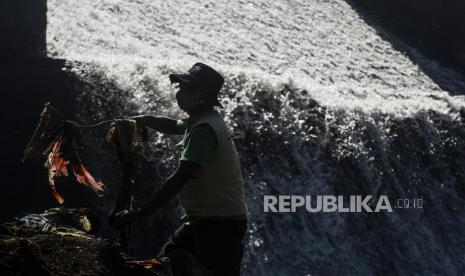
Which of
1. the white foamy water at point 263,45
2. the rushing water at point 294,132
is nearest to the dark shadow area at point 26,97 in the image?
the rushing water at point 294,132

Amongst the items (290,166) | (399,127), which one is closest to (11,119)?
(290,166)

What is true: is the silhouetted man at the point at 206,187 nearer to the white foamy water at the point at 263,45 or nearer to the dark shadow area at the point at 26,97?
the dark shadow area at the point at 26,97

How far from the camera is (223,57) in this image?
1243 centimetres

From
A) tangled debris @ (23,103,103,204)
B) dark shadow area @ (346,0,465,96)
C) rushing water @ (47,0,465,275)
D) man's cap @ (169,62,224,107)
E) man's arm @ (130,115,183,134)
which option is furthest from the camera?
dark shadow area @ (346,0,465,96)

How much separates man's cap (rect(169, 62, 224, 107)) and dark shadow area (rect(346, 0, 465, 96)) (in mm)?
12204

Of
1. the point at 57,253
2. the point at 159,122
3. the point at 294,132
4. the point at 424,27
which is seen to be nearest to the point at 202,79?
the point at 159,122

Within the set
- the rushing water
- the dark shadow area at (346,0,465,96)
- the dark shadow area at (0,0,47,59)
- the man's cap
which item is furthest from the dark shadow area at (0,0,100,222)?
the dark shadow area at (346,0,465,96)

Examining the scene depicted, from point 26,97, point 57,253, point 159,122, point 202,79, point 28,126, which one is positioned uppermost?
point 202,79

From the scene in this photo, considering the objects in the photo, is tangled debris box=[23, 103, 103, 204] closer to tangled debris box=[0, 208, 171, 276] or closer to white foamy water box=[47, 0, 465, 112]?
tangled debris box=[0, 208, 171, 276]

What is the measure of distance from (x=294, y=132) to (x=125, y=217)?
19.0 ft

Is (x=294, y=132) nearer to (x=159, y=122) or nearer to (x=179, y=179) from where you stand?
(x=159, y=122)

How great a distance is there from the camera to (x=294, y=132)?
9734 mm

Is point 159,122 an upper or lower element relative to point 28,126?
upper

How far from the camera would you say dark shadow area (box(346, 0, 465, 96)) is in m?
16.6
